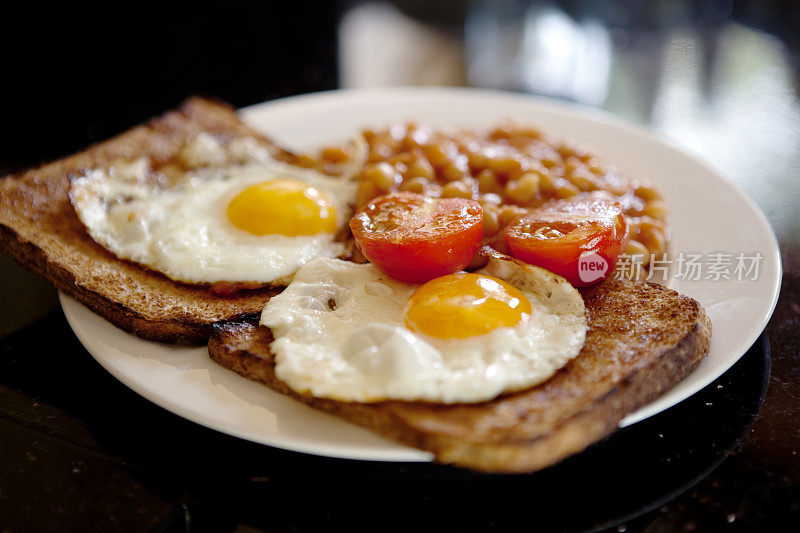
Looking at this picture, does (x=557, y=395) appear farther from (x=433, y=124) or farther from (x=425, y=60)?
(x=425, y=60)

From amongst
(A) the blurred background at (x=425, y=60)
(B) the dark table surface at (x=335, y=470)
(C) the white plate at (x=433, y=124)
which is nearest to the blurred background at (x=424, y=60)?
(A) the blurred background at (x=425, y=60)

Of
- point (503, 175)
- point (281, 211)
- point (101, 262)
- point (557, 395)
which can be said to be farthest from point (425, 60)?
point (557, 395)

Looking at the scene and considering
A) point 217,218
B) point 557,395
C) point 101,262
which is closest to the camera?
point 557,395

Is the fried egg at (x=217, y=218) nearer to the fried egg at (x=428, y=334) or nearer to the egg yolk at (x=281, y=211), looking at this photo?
the egg yolk at (x=281, y=211)

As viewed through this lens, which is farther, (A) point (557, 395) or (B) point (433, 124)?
(B) point (433, 124)

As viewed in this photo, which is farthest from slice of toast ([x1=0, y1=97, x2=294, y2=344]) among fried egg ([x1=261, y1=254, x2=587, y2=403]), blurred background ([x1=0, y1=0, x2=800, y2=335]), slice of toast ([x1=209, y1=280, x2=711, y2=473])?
blurred background ([x1=0, y1=0, x2=800, y2=335])

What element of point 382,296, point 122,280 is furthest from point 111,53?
point 382,296

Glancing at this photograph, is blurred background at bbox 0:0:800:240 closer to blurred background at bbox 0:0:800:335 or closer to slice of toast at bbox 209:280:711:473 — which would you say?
blurred background at bbox 0:0:800:335
